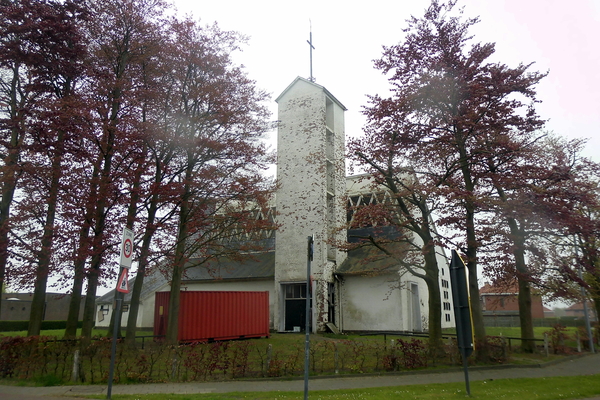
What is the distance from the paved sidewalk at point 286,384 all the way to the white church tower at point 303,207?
40.7 feet

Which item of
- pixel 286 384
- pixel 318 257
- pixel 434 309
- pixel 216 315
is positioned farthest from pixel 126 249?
pixel 318 257

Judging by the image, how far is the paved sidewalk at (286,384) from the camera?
10.3 m

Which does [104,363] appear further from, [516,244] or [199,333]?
[516,244]

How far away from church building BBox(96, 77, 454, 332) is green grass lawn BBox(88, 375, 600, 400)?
44.4 ft

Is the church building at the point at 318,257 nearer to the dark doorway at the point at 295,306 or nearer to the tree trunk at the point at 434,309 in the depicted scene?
the dark doorway at the point at 295,306

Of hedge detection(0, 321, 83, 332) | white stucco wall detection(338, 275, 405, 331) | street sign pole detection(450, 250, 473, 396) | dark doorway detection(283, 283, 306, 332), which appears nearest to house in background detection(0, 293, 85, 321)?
hedge detection(0, 321, 83, 332)

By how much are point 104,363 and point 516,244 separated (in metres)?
13.8

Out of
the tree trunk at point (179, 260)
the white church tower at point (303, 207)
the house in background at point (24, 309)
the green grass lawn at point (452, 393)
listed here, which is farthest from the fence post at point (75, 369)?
the house in background at point (24, 309)

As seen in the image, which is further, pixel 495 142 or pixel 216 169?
pixel 216 169

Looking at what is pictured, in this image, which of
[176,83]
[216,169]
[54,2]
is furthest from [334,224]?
[54,2]

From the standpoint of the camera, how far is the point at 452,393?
1007 cm

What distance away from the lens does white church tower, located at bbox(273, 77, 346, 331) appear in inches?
1019

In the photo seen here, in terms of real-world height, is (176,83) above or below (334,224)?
above

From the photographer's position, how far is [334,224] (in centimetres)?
2688
